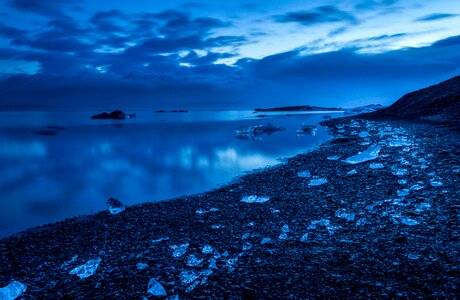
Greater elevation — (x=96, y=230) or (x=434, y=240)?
(x=434, y=240)

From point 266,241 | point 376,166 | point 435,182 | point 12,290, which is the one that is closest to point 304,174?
point 376,166

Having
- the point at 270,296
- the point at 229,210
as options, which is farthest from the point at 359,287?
the point at 229,210

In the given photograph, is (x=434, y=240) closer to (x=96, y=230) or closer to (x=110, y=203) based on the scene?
(x=96, y=230)

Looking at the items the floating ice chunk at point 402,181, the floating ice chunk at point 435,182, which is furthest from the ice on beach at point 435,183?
the floating ice chunk at point 402,181

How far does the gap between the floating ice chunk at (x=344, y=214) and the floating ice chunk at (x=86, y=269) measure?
4903 mm

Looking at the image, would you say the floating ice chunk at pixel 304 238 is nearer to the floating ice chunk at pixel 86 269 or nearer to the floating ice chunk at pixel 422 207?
the floating ice chunk at pixel 422 207

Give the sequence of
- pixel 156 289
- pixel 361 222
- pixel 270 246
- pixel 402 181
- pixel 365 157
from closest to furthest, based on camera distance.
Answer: pixel 156 289
pixel 270 246
pixel 361 222
pixel 402 181
pixel 365 157

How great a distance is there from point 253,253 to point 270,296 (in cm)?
123

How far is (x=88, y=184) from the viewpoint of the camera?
40.1 feet

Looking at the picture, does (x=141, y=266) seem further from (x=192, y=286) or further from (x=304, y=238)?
(x=304, y=238)

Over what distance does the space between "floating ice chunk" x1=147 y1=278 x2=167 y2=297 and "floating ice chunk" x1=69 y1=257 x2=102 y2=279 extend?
3.87 feet

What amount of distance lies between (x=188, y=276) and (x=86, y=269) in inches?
69.4

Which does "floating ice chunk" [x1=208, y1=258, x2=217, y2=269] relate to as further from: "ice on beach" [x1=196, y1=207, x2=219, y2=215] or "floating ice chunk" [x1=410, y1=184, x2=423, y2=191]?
"floating ice chunk" [x1=410, y1=184, x2=423, y2=191]

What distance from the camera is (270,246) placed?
520cm
